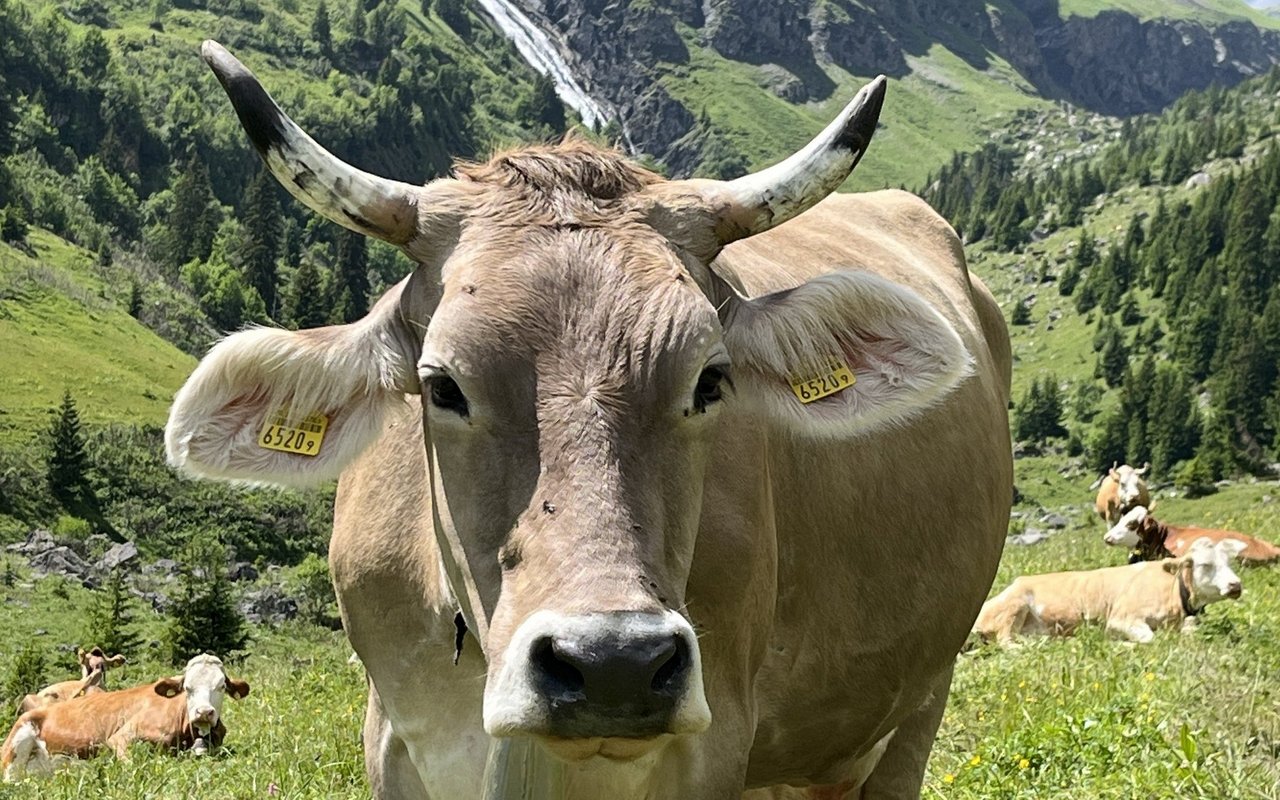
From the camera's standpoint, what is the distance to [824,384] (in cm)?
407

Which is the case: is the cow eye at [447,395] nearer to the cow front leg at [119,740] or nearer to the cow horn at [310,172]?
the cow horn at [310,172]

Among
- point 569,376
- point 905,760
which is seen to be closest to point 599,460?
point 569,376

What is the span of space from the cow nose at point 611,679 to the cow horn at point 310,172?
5.03ft

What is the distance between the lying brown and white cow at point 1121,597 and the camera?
14.1 m

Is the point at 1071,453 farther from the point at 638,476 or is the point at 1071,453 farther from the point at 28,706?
the point at 638,476

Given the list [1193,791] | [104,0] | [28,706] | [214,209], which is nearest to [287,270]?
[214,209]

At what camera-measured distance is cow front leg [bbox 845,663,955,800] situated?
6336mm

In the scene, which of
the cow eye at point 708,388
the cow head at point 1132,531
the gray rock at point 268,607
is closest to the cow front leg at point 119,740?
the cow eye at point 708,388

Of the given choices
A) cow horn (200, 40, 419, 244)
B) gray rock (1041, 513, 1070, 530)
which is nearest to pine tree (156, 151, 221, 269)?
gray rock (1041, 513, 1070, 530)

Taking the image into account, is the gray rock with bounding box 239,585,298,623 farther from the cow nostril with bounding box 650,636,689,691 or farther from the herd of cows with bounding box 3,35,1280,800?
the cow nostril with bounding box 650,636,689,691

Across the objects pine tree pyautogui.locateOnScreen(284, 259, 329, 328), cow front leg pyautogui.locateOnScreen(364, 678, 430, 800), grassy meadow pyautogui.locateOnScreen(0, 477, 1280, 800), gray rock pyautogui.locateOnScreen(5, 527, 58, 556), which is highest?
cow front leg pyautogui.locateOnScreen(364, 678, 430, 800)

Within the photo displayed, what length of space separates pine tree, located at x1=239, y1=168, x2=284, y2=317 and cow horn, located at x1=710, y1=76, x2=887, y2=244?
380ft

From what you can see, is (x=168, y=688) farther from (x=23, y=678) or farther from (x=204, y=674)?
(x=23, y=678)

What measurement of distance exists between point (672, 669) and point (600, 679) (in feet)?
0.65
